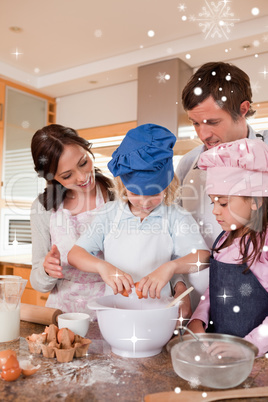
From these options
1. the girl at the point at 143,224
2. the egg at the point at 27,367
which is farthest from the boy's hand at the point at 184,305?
the egg at the point at 27,367

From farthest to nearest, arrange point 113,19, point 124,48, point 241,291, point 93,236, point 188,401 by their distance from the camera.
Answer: point 124,48 → point 113,19 → point 93,236 → point 241,291 → point 188,401

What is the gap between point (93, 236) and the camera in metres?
1.20

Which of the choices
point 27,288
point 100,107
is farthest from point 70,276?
point 100,107

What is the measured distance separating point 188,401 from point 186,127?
Result: 263 centimetres

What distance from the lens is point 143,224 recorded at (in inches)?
46.5

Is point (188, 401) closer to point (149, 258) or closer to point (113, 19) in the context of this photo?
point (149, 258)

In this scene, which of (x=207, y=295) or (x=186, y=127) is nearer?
(x=207, y=295)

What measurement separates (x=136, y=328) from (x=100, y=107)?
10.3 feet

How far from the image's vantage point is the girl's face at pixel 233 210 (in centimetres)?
95

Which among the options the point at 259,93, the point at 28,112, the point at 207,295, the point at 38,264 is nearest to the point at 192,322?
the point at 207,295

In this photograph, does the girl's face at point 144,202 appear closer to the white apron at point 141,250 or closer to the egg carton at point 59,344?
the white apron at point 141,250

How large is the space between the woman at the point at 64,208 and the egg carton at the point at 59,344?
1.47 ft
